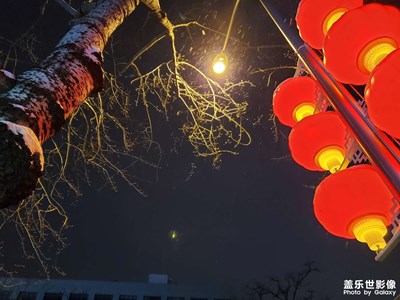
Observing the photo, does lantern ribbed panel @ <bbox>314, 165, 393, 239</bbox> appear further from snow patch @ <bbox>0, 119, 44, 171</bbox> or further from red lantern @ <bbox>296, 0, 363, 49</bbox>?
snow patch @ <bbox>0, 119, 44, 171</bbox>

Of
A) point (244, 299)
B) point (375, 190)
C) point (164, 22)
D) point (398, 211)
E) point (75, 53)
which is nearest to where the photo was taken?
point (398, 211)

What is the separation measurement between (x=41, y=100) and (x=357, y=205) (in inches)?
72.4

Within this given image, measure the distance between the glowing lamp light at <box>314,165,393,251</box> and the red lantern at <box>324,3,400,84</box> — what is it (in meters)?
0.52

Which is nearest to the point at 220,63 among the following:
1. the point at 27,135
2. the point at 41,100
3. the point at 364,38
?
the point at 41,100

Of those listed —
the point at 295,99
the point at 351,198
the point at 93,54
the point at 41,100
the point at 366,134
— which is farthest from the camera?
the point at 295,99

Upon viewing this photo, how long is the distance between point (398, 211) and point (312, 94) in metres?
1.42

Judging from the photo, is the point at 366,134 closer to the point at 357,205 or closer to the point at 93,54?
the point at 357,205

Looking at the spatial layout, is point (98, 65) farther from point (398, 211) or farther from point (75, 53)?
point (398, 211)

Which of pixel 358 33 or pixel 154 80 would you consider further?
pixel 154 80

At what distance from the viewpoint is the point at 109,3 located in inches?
134

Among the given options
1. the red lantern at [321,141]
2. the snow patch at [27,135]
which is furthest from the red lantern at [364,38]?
the snow patch at [27,135]

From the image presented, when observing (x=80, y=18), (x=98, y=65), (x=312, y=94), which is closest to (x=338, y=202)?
(x=312, y=94)

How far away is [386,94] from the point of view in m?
1.35

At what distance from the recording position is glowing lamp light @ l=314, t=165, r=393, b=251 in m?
1.57
